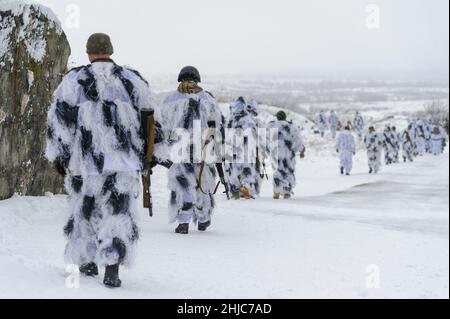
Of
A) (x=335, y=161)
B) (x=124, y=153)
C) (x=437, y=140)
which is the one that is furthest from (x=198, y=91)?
(x=437, y=140)

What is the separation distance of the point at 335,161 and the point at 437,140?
1153 centimetres

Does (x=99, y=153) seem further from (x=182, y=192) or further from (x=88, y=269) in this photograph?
(x=182, y=192)

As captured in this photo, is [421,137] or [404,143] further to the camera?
[421,137]

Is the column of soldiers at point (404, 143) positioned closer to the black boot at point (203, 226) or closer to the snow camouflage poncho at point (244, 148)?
the snow camouflage poncho at point (244, 148)

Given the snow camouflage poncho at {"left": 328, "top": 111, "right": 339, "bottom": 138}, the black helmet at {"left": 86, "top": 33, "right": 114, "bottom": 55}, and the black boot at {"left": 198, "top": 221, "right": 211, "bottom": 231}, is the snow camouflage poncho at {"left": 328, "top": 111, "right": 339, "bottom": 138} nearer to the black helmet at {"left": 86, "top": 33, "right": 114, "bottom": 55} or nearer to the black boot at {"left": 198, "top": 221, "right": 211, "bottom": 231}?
the black boot at {"left": 198, "top": 221, "right": 211, "bottom": 231}

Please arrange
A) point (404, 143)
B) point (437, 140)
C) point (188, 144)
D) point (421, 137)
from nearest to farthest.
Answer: point (188, 144) → point (404, 143) → point (437, 140) → point (421, 137)

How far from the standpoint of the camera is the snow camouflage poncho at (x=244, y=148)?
47.6 ft

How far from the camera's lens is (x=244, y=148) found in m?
14.6

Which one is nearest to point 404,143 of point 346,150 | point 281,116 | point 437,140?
point 437,140

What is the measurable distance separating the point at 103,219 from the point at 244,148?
32.4ft

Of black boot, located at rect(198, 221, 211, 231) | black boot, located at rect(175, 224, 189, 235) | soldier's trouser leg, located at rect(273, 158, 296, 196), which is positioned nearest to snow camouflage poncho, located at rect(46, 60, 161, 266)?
black boot, located at rect(175, 224, 189, 235)

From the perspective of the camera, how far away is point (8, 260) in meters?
5.29

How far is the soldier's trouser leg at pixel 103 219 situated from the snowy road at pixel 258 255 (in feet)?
0.71
